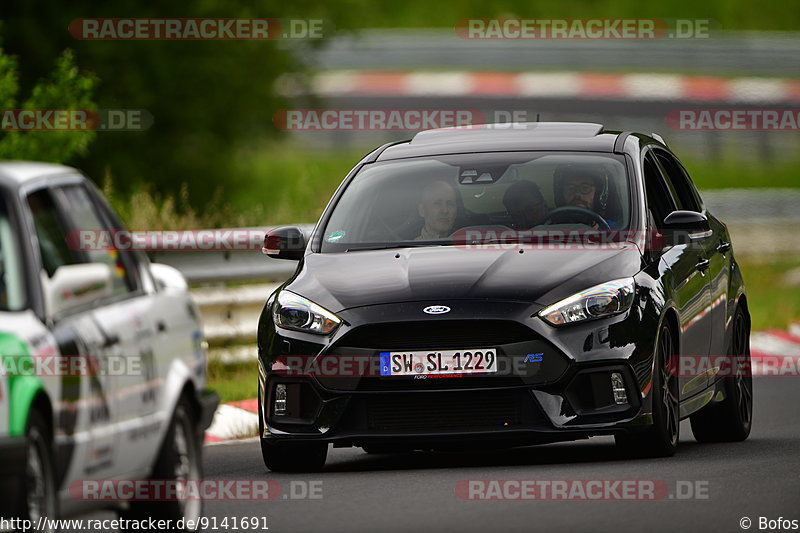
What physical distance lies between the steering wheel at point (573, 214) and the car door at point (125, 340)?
11.6 ft

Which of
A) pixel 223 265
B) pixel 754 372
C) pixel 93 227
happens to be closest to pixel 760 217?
pixel 754 372

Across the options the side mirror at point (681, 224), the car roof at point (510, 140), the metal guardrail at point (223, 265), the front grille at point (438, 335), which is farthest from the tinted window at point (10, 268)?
the metal guardrail at point (223, 265)

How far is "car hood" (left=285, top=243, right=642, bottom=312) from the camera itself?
1076 centimetres

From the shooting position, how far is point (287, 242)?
1184 cm

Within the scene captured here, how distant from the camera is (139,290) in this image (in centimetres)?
871

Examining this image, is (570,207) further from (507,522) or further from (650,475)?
(507,522)

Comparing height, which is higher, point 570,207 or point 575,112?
point 570,207

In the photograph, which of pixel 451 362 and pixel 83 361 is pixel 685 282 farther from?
pixel 83 361

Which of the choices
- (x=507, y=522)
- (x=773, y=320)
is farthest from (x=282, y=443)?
(x=773, y=320)

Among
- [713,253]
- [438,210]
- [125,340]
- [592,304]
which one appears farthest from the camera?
[713,253]

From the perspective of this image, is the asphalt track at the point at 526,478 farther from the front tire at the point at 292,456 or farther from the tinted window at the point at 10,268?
the tinted window at the point at 10,268

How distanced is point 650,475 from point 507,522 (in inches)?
60.4

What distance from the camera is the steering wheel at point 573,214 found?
461 inches

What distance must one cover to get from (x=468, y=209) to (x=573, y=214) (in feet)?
2.07
